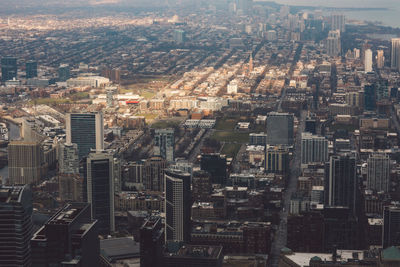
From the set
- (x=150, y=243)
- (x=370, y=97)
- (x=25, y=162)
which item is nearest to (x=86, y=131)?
(x=25, y=162)

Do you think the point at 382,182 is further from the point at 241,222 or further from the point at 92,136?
the point at 92,136

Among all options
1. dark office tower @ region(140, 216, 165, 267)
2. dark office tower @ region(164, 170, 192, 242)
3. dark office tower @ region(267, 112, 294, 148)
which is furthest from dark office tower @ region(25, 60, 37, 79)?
dark office tower @ region(140, 216, 165, 267)

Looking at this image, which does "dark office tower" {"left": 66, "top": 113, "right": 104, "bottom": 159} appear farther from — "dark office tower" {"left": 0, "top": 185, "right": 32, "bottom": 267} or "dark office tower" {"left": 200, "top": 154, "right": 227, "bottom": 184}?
"dark office tower" {"left": 0, "top": 185, "right": 32, "bottom": 267}

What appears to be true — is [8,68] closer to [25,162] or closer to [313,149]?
[25,162]

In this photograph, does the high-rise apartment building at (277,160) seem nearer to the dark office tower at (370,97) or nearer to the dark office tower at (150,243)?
the dark office tower at (370,97)

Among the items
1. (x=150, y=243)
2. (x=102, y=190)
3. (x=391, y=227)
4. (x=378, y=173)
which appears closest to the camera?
(x=150, y=243)

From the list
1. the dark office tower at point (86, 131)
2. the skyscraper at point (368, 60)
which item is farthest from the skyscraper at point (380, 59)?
the dark office tower at point (86, 131)
